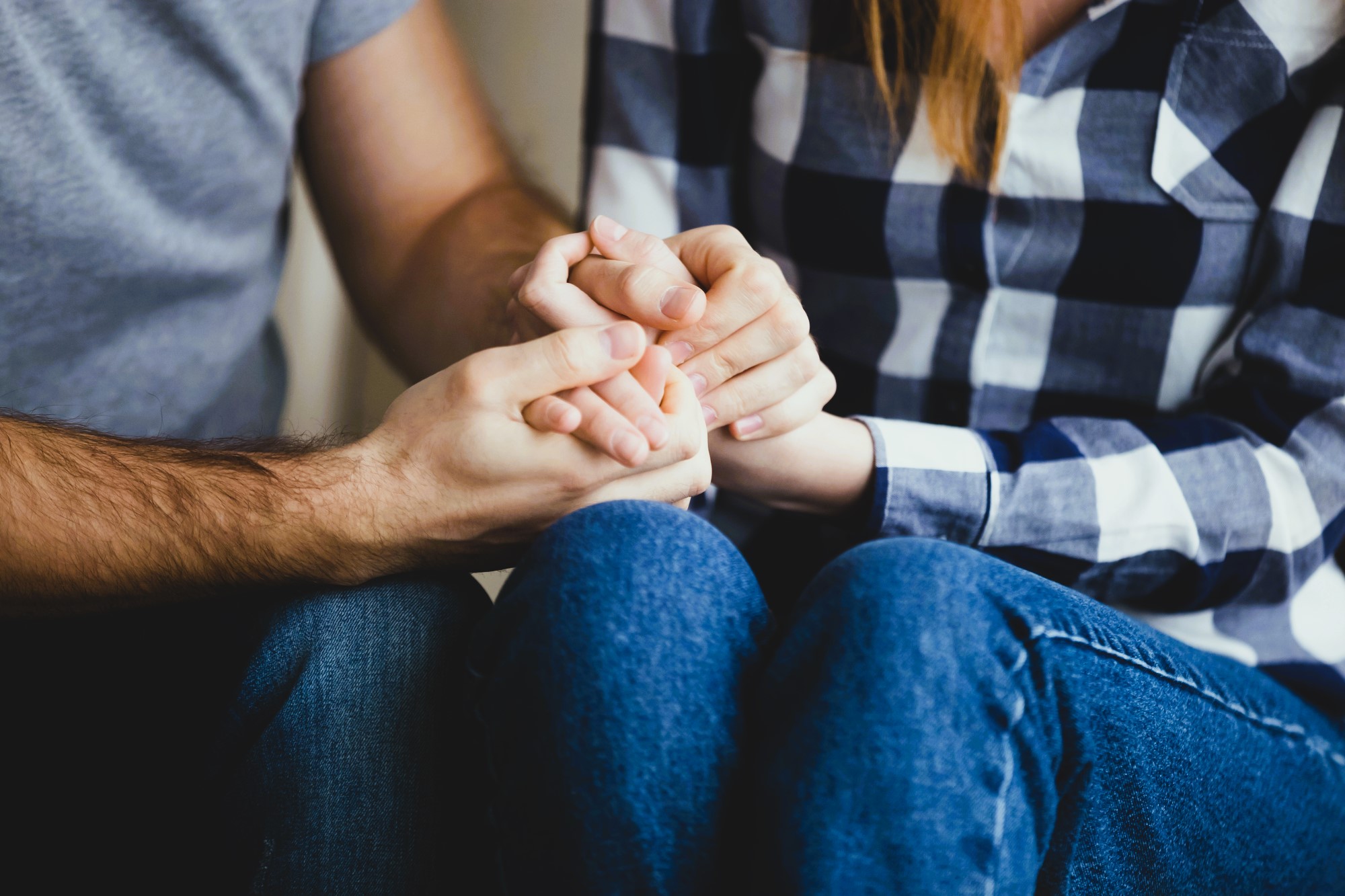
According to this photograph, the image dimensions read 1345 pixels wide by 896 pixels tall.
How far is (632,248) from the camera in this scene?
721 millimetres

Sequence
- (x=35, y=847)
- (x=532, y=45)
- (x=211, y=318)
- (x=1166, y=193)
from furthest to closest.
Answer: (x=532, y=45), (x=211, y=318), (x=1166, y=193), (x=35, y=847)

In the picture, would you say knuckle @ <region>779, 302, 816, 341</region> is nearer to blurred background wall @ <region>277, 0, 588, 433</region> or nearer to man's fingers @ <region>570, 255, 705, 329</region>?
man's fingers @ <region>570, 255, 705, 329</region>

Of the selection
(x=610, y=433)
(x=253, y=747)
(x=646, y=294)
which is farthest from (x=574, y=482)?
(x=253, y=747)

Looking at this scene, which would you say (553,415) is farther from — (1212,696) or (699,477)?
(1212,696)

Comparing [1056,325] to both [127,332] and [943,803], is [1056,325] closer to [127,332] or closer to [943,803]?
[943,803]

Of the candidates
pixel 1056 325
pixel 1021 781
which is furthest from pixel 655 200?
pixel 1021 781

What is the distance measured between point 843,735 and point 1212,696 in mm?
272

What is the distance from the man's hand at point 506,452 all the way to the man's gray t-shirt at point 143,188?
372mm

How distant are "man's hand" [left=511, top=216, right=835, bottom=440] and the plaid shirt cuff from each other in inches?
2.9

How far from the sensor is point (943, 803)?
0.46m

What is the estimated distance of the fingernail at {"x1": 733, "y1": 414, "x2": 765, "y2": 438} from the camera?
71 centimetres

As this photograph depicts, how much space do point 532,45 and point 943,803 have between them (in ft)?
4.33

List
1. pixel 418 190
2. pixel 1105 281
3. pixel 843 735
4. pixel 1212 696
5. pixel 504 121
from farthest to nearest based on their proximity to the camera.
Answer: pixel 504 121 < pixel 418 190 < pixel 1105 281 < pixel 1212 696 < pixel 843 735

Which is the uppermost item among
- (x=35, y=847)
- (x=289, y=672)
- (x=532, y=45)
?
(x=532, y=45)
